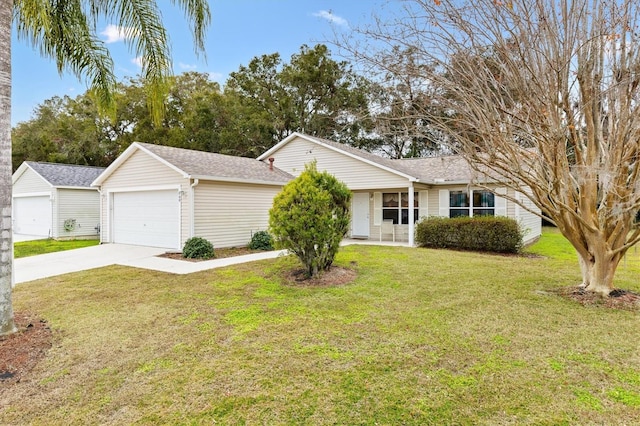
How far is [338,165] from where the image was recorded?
1623 cm

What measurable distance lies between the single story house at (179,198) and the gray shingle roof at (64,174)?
192 inches

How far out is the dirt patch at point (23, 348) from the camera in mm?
3834

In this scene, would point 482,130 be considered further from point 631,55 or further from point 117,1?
point 117,1

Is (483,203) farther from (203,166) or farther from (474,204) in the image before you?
(203,166)

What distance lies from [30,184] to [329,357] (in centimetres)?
2211

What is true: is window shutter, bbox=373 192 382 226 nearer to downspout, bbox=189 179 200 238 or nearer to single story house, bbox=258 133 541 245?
single story house, bbox=258 133 541 245

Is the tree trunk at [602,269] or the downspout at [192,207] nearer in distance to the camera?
the tree trunk at [602,269]

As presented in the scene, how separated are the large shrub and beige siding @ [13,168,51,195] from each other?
16.5m

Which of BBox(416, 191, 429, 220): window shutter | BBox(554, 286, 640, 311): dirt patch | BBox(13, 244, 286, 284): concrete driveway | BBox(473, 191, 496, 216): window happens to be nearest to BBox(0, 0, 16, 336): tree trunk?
BBox(13, 244, 286, 284): concrete driveway

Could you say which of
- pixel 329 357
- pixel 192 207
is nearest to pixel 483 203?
pixel 192 207

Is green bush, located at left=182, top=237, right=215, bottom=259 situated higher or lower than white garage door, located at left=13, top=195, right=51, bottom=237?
lower

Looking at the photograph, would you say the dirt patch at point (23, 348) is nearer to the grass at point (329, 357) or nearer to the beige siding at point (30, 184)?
the grass at point (329, 357)

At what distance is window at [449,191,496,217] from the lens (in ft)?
48.3

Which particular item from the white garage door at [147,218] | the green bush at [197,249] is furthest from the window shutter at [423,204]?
the white garage door at [147,218]
